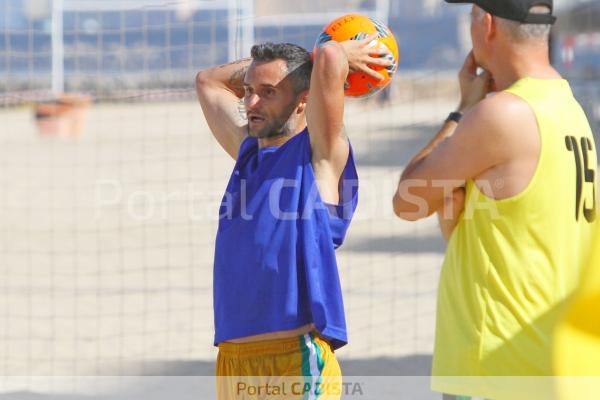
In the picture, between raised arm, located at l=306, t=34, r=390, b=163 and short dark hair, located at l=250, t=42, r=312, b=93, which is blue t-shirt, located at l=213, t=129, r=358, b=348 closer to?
raised arm, located at l=306, t=34, r=390, b=163

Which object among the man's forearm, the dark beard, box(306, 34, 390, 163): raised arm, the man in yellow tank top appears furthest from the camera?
the man's forearm

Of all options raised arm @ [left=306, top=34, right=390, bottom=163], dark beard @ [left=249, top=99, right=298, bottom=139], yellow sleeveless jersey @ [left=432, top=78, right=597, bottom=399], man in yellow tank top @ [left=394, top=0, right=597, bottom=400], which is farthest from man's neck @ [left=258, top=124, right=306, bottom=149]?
yellow sleeveless jersey @ [left=432, top=78, right=597, bottom=399]

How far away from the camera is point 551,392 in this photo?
256 cm

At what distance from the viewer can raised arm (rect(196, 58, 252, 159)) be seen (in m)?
3.67

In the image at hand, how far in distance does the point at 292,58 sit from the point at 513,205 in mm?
1027

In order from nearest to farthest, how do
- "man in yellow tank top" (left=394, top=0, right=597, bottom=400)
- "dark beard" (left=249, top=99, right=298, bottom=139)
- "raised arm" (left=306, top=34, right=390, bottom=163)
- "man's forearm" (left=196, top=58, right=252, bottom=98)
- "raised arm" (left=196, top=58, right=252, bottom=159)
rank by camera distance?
"man in yellow tank top" (left=394, top=0, right=597, bottom=400), "raised arm" (left=306, top=34, right=390, bottom=163), "dark beard" (left=249, top=99, right=298, bottom=139), "raised arm" (left=196, top=58, right=252, bottom=159), "man's forearm" (left=196, top=58, right=252, bottom=98)

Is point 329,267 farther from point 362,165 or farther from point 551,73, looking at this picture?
point 362,165

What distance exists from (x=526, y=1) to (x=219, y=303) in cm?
133

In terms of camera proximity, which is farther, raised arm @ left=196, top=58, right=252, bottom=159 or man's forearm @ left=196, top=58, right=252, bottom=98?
man's forearm @ left=196, top=58, right=252, bottom=98

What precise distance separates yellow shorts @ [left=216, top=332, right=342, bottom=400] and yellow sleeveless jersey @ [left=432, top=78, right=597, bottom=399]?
603mm

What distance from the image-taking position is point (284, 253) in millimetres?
3158

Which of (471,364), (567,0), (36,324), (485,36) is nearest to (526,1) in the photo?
(485,36)

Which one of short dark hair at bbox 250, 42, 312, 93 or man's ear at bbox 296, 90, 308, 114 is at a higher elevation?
short dark hair at bbox 250, 42, 312, 93

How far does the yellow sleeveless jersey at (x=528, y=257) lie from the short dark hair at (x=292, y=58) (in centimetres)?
87
